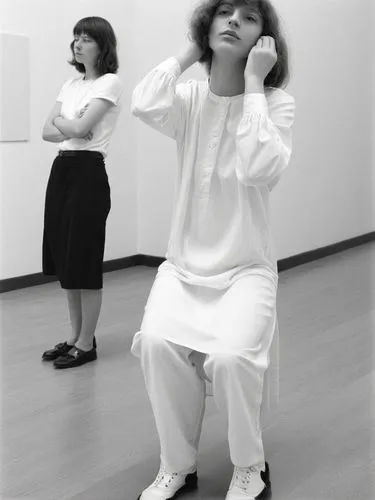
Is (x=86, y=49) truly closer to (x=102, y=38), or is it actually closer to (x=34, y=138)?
(x=102, y=38)

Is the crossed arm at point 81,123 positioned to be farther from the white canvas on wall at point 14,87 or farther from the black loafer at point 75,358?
the white canvas on wall at point 14,87

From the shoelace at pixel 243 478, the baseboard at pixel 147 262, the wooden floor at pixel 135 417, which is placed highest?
the shoelace at pixel 243 478

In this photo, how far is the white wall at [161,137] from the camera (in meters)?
6.19

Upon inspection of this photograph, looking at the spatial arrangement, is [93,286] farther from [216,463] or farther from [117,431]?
[216,463]

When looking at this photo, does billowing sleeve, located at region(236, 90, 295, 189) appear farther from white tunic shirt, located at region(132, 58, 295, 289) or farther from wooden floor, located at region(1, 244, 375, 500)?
wooden floor, located at region(1, 244, 375, 500)

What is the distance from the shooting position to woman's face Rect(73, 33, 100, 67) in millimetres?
4043

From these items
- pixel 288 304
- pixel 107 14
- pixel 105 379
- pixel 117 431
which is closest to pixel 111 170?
pixel 107 14

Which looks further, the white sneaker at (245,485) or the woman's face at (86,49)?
the woman's face at (86,49)

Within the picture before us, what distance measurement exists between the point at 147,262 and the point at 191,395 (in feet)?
15.8


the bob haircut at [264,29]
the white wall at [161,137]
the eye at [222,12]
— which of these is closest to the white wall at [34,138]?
the white wall at [161,137]

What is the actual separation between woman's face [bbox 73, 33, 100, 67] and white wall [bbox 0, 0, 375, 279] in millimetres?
2062

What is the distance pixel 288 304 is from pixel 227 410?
329 centimetres

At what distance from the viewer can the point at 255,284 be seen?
8.43 feet

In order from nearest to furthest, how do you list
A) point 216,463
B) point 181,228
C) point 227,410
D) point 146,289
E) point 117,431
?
point 227,410, point 181,228, point 216,463, point 117,431, point 146,289
